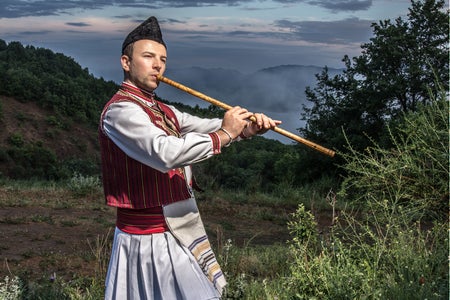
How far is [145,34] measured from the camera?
322cm

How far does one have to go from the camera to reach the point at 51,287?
17.8 ft

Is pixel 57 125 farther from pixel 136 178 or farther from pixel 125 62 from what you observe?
pixel 136 178

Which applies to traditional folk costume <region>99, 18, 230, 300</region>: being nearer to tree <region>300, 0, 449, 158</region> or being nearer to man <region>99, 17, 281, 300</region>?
man <region>99, 17, 281, 300</region>

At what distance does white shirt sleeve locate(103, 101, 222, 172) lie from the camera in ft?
9.17

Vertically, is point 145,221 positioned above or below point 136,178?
below

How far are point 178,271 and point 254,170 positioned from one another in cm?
1880

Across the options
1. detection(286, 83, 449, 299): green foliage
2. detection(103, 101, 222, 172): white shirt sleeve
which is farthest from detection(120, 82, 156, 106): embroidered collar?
detection(286, 83, 449, 299): green foliage

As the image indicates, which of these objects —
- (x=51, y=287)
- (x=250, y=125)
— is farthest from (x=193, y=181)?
(x=51, y=287)

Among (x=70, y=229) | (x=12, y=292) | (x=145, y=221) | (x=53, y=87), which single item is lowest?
(x=53, y=87)

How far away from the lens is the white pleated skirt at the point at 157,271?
119 inches

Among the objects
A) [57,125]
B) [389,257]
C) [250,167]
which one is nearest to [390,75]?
[250,167]

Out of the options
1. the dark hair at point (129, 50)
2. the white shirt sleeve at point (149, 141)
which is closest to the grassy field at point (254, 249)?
the white shirt sleeve at point (149, 141)

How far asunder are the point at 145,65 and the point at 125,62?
0.14m

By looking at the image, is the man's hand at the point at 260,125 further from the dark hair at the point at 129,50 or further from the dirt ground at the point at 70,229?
the dirt ground at the point at 70,229
